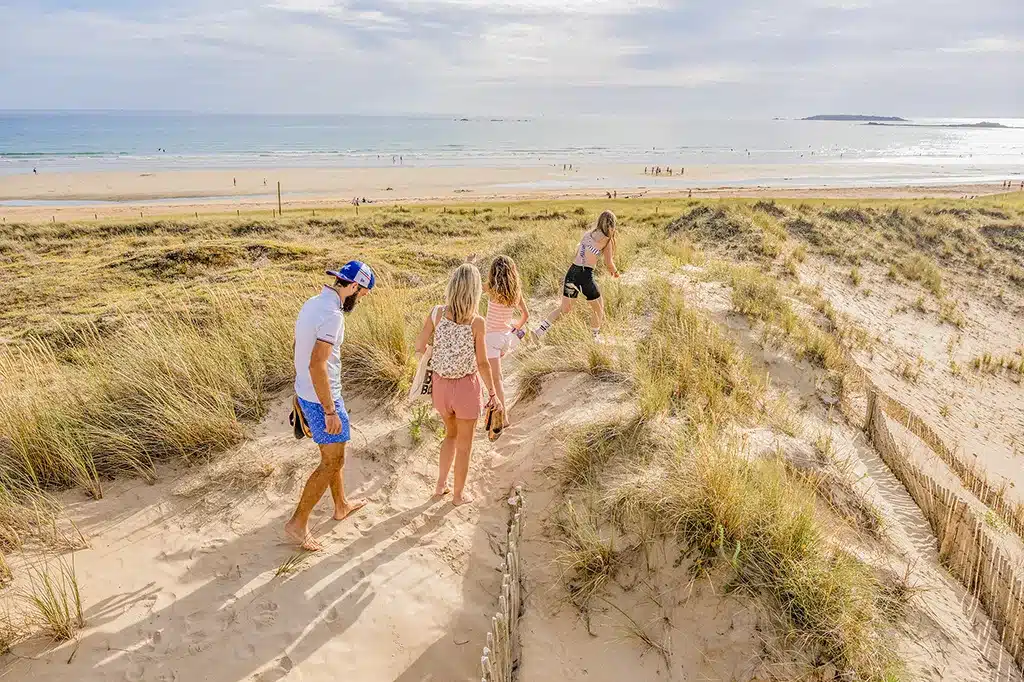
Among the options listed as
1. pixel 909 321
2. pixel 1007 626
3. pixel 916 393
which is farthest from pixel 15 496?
pixel 909 321

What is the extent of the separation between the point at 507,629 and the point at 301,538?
5.43 feet

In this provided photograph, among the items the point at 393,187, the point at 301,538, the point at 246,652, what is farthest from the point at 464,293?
the point at 393,187

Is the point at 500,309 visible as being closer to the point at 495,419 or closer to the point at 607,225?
the point at 495,419

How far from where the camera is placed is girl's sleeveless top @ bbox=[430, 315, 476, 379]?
430cm

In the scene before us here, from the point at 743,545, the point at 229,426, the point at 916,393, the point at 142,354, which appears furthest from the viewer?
the point at 916,393

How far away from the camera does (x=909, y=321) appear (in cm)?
1215

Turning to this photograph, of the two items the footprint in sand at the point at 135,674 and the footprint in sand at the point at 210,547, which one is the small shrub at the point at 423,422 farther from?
the footprint in sand at the point at 135,674

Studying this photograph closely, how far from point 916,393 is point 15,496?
11.2 meters

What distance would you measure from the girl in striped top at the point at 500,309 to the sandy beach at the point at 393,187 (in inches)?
1706

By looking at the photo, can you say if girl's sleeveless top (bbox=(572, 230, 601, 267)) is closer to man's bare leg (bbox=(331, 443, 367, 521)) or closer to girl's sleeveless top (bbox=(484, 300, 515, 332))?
girl's sleeveless top (bbox=(484, 300, 515, 332))

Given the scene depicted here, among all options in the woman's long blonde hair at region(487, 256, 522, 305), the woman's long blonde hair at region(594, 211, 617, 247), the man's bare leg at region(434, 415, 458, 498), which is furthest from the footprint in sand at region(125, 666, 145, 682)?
the woman's long blonde hair at region(594, 211, 617, 247)

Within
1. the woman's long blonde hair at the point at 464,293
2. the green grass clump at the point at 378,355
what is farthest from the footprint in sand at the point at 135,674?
the green grass clump at the point at 378,355

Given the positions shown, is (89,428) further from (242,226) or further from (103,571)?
(242,226)

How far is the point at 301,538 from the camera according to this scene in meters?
4.16
